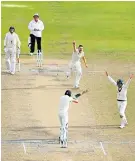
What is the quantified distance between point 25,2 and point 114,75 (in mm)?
20877

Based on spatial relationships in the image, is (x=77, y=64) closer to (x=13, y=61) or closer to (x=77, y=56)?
(x=77, y=56)

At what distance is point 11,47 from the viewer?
29469 millimetres

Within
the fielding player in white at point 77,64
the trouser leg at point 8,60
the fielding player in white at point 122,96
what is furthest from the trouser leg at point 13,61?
the fielding player in white at point 122,96

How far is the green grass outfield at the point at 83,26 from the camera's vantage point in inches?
1401

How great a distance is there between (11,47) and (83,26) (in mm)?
13007

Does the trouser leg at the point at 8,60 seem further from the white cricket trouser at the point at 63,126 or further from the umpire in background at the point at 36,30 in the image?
the white cricket trouser at the point at 63,126

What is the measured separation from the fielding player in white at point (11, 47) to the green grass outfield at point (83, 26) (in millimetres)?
4464

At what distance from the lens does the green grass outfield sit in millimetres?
35594

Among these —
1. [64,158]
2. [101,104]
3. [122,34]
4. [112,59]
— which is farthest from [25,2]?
[64,158]

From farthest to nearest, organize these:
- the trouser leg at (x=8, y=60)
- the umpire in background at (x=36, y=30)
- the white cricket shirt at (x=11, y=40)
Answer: the umpire in background at (x=36, y=30), the trouser leg at (x=8, y=60), the white cricket shirt at (x=11, y=40)

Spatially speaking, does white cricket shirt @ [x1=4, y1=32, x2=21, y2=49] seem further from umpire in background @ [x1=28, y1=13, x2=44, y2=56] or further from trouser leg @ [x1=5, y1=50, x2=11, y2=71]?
umpire in background @ [x1=28, y1=13, x2=44, y2=56]

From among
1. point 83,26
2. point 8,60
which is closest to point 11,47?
point 8,60

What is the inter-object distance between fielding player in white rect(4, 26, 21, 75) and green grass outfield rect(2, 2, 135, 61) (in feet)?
14.6

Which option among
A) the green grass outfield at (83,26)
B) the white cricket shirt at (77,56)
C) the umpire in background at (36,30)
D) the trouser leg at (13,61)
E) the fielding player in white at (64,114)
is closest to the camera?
the fielding player in white at (64,114)
